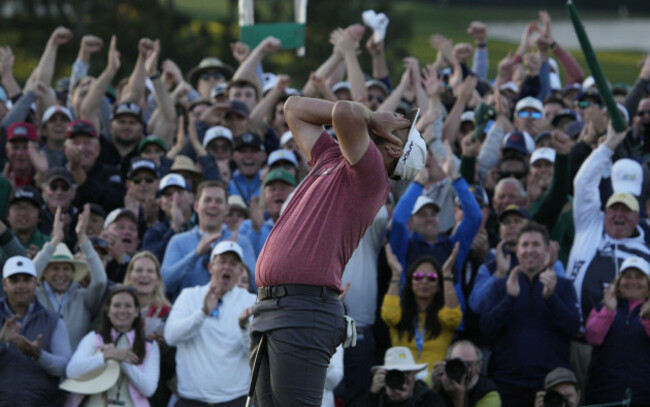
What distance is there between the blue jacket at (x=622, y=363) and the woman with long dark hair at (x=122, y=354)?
3.82 m

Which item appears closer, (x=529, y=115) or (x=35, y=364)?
(x=35, y=364)

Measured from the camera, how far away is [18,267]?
1095 centimetres

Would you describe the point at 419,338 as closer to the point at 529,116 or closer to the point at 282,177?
the point at 282,177

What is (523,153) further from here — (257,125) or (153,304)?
(153,304)

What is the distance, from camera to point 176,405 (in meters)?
11.0

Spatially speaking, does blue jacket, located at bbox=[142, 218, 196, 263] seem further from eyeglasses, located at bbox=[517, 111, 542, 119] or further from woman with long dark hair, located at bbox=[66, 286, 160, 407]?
eyeglasses, located at bbox=[517, 111, 542, 119]

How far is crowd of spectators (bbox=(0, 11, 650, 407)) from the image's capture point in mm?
10992

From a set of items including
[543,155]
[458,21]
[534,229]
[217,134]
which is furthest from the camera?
[458,21]

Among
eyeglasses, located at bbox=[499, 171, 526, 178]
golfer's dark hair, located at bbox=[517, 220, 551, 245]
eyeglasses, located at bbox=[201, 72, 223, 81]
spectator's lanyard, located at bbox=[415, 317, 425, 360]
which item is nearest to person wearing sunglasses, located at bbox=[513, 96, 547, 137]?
eyeglasses, located at bbox=[499, 171, 526, 178]

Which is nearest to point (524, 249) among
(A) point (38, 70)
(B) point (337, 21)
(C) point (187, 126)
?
(C) point (187, 126)

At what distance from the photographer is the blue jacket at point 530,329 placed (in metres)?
11.4

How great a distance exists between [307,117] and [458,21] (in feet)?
107

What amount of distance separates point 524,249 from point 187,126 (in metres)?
4.67

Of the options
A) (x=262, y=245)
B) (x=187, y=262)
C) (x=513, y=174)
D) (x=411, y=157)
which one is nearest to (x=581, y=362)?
(x=513, y=174)
